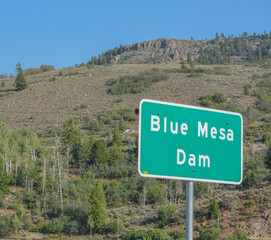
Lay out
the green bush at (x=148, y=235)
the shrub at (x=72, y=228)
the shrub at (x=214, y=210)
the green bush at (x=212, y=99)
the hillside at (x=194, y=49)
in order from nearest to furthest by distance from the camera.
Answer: the green bush at (x=148, y=235) → the shrub at (x=214, y=210) → the shrub at (x=72, y=228) → the green bush at (x=212, y=99) → the hillside at (x=194, y=49)

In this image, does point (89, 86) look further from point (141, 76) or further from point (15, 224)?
point (15, 224)

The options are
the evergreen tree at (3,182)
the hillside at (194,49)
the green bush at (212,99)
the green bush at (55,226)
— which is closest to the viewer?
the green bush at (55,226)

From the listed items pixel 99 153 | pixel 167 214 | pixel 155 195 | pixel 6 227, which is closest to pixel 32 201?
pixel 6 227

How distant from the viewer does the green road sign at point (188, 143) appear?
308cm

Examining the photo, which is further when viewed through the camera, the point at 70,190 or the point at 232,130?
the point at 70,190

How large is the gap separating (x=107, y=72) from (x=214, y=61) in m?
45.0

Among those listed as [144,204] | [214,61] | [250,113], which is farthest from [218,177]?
[214,61]

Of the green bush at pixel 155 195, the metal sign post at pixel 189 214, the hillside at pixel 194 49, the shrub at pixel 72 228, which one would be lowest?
the shrub at pixel 72 228

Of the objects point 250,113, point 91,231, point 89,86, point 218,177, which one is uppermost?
point 89,86

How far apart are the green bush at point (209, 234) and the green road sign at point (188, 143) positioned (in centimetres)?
2691

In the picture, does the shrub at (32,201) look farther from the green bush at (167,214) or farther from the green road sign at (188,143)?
the green road sign at (188,143)

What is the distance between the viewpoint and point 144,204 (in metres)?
39.8

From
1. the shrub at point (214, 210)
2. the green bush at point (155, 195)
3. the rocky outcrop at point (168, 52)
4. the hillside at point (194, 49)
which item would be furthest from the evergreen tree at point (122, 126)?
the rocky outcrop at point (168, 52)

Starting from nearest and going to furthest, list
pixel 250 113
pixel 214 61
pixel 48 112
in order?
1. pixel 250 113
2. pixel 48 112
3. pixel 214 61
